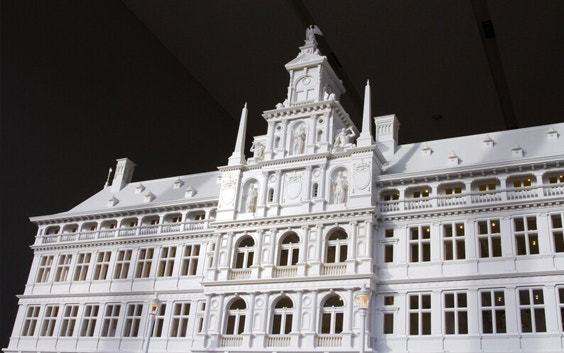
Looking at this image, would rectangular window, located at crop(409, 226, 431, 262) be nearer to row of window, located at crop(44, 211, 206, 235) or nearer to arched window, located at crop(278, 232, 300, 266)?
arched window, located at crop(278, 232, 300, 266)

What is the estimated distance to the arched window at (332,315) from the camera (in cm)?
3483

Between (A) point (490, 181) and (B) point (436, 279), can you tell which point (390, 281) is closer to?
(B) point (436, 279)

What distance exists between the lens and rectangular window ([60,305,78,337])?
44.5 m

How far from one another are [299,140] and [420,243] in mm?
10149

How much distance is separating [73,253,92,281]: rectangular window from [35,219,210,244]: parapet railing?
1.29m

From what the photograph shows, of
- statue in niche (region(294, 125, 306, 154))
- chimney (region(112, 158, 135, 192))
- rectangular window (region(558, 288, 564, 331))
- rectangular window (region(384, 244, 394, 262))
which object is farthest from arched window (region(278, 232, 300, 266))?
chimney (region(112, 158, 135, 192))

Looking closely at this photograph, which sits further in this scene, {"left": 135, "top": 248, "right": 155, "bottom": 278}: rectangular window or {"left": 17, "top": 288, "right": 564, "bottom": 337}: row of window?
{"left": 135, "top": 248, "right": 155, "bottom": 278}: rectangular window

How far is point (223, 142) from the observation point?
61969mm

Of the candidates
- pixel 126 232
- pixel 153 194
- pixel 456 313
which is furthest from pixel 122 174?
pixel 456 313

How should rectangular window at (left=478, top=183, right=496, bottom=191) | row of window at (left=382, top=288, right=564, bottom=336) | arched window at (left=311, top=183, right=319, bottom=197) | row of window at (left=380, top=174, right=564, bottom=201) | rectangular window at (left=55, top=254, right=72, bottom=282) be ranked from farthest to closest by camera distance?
rectangular window at (left=55, top=254, right=72, bottom=282) → arched window at (left=311, top=183, right=319, bottom=197) → rectangular window at (left=478, top=183, right=496, bottom=191) → row of window at (left=380, top=174, right=564, bottom=201) → row of window at (left=382, top=288, right=564, bottom=336)

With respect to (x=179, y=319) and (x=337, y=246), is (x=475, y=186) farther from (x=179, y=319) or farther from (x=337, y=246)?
(x=179, y=319)

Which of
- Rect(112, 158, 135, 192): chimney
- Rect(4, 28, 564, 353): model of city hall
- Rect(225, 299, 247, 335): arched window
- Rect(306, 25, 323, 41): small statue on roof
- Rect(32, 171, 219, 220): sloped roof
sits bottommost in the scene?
Rect(225, 299, 247, 335): arched window

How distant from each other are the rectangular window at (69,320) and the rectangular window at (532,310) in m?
29.0

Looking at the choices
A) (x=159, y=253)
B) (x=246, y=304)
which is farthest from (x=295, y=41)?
(x=246, y=304)
